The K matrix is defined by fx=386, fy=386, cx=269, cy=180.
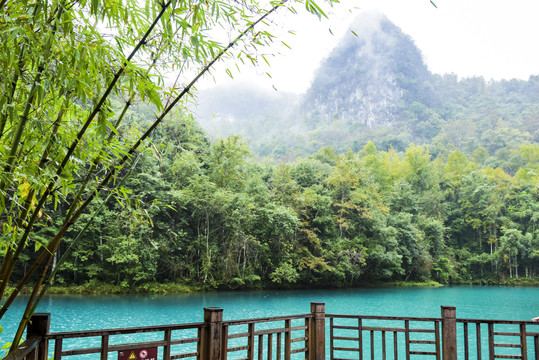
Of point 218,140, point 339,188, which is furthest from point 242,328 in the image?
point 339,188

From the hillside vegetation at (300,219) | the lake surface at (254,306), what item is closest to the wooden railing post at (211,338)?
the hillside vegetation at (300,219)

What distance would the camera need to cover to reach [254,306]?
12.3m

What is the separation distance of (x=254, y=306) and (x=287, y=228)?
4.25 meters

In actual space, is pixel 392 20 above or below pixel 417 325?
above

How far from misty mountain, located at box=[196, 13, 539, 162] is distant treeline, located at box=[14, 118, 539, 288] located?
1848 centimetres

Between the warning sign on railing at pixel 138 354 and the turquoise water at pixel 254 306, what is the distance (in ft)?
23.9

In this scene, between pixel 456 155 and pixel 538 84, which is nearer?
pixel 456 155

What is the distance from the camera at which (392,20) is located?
258 ft

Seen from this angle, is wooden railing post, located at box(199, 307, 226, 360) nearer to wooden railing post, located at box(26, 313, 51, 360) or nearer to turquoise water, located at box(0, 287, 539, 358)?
wooden railing post, located at box(26, 313, 51, 360)

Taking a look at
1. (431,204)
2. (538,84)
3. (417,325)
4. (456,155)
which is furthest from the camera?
(538,84)

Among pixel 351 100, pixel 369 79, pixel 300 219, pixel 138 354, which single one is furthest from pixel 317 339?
pixel 369 79

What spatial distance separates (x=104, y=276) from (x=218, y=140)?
698 centimetres

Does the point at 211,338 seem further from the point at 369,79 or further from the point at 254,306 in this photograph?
the point at 369,79

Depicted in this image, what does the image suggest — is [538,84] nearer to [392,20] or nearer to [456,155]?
[392,20]
